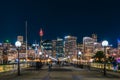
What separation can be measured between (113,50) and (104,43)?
136 metres

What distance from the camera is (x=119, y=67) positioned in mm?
44812

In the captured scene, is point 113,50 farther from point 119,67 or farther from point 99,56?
point 119,67

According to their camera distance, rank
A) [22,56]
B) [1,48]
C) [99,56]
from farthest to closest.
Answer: [1,48] < [22,56] < [99,56]

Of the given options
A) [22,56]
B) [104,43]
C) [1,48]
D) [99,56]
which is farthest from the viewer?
[1,48]

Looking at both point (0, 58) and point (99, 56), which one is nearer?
point (99, 56)

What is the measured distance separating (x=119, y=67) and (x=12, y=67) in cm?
1533

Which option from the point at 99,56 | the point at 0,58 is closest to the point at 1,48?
the point at 0,58

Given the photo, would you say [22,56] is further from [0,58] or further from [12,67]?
[12,67]

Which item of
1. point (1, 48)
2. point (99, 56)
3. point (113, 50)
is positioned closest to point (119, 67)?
point (99, 56)

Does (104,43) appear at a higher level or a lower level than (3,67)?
higher

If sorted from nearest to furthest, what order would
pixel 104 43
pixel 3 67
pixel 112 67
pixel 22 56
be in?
1. pixel 104 43
2. pixel 3 67
3. pixel 112 67
4. pixel 22 56

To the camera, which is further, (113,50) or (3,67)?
(113,50)

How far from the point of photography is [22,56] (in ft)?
529

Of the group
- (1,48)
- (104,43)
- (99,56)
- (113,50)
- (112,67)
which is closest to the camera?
(104,43)
